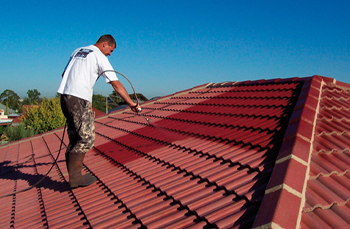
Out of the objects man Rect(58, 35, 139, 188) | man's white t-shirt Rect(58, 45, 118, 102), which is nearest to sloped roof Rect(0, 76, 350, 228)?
man Rect(58, 35, 139, 188)

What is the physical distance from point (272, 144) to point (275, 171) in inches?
24.0

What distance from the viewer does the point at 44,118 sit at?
18.9 meters

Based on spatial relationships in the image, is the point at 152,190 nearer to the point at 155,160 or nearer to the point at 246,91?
the point at 155,160

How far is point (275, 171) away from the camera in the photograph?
214 centimetres

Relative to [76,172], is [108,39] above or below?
above

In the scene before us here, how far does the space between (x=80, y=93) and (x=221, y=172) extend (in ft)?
5.90

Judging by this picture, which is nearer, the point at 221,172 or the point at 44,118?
the point at 221,172

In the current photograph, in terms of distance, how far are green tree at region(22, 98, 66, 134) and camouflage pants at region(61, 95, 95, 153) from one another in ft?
57.0

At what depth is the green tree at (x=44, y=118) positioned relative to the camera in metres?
18.7

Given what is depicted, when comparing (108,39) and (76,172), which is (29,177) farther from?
(108,39)

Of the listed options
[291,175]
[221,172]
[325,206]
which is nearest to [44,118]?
[221,172]

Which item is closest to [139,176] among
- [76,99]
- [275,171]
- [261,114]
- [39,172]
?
[76,99]

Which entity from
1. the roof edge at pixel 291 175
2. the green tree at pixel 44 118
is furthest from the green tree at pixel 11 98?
the roof edge at pixel 291 175

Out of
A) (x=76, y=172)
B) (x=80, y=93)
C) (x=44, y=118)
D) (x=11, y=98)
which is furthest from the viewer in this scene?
(x=11, y=98)
